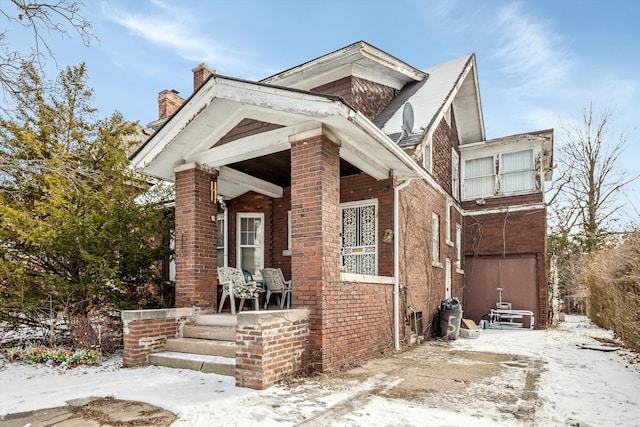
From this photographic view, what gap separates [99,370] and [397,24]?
31.8ft

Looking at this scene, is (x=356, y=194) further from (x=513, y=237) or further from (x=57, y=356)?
(x=513, y=237)

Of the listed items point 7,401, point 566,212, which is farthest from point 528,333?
point 566,212

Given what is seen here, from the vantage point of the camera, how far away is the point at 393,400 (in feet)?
14.4

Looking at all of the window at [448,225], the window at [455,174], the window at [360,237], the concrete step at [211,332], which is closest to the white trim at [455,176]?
the window at [455,174]

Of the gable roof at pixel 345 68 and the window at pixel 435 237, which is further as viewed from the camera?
the window at pixel 435 237

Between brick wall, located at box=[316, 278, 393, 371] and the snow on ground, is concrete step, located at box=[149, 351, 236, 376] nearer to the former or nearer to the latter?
the snow on ground

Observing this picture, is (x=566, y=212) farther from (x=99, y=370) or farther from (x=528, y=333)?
(x=99, y=370)

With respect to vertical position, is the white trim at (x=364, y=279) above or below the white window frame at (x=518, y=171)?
below

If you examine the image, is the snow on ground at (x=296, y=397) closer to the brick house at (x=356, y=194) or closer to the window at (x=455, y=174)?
the brick house at (x=356, y=194)

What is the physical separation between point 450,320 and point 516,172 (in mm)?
6448

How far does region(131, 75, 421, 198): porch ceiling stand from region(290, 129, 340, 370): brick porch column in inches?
11.1

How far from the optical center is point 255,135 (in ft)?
21.1

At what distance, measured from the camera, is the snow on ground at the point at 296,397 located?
380 centimetres

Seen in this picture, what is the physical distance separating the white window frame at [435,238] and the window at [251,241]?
14.5 ft
